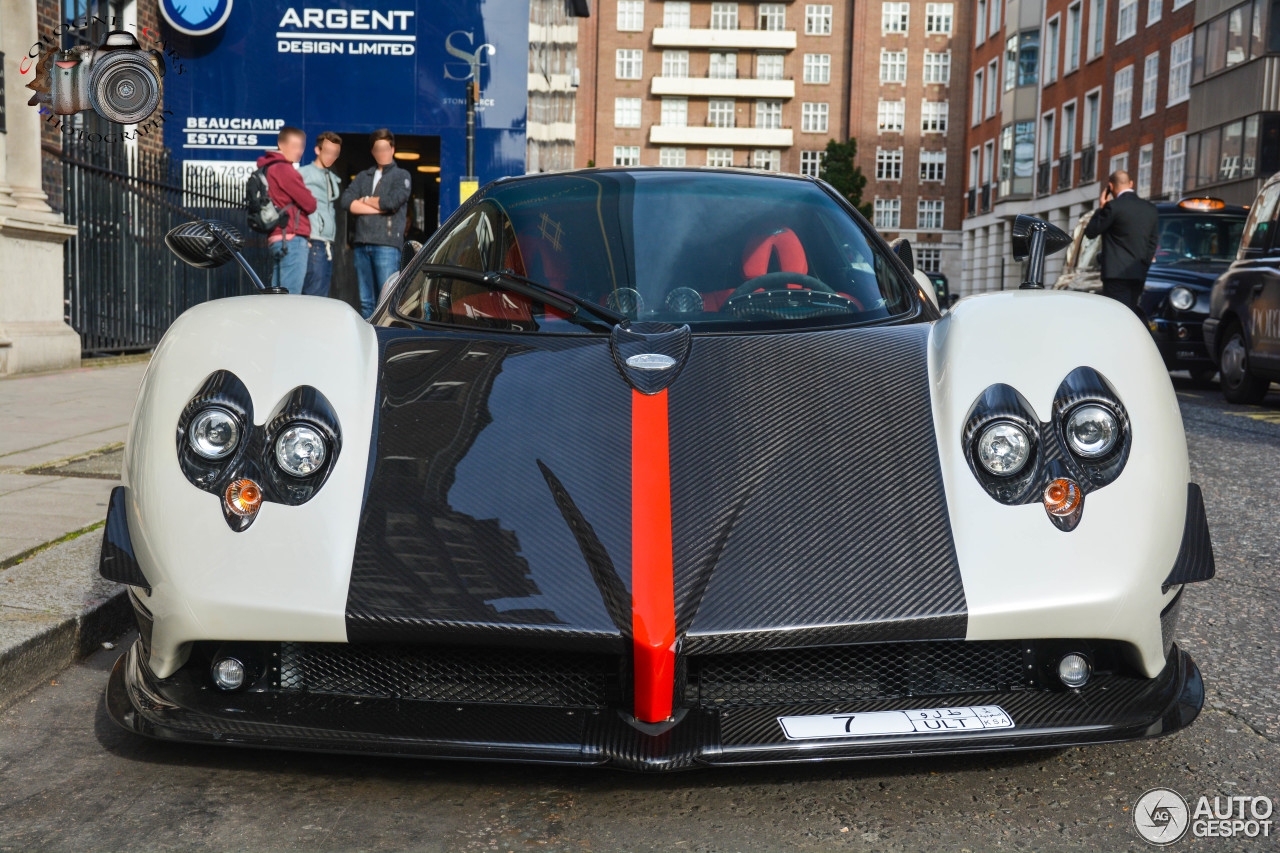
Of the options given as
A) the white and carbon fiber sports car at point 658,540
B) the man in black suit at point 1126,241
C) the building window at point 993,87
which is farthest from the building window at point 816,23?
the white and carbon fiber sports car at point 658,540

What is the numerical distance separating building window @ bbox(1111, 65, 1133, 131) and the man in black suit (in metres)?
29.5

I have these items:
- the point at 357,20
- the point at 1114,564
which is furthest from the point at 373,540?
the point at 357,20

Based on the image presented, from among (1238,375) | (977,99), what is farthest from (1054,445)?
(977,99)

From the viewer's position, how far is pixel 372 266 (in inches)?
400

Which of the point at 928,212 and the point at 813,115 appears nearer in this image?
the point at 928,212

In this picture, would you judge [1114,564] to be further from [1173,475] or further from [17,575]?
[17,575]

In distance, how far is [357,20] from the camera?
59.5 ft

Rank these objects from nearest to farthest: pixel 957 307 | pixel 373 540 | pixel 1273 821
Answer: pixel 1273 821
pixel 373 540
pixel 957 307

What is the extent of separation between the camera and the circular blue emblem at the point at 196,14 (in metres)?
17.6

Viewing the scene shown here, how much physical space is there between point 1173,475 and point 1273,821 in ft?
2.16

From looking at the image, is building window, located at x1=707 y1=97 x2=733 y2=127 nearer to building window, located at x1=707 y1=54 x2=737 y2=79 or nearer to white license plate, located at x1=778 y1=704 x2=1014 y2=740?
building window, located at x1=707 y1=54 x2=737 y2=79

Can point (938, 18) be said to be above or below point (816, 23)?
above

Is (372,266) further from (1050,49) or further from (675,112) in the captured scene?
(675,112)

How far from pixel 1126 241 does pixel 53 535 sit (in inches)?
372
